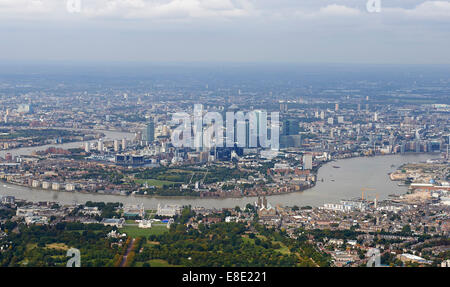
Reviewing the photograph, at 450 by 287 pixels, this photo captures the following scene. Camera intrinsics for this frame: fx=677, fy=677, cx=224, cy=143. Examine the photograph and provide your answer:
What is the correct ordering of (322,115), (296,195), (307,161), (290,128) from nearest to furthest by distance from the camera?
(296,195), (307,161), (290,128), (322,115)

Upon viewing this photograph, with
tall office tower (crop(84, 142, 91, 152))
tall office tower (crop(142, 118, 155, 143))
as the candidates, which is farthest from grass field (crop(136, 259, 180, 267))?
tall office tower (crop(142, 118, 155, 143))

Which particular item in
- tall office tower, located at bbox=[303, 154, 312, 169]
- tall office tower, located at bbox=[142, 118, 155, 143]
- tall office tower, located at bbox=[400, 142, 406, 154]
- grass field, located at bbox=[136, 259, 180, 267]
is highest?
grass field, located at bbox=[136, 259, 180, 267]

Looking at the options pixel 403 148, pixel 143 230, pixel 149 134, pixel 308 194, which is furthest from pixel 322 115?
pixel 143 230

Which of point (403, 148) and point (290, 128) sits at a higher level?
point (290, 128)

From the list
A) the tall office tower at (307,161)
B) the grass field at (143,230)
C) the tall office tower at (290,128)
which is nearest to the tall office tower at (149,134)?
the tall office tower at (290,128)

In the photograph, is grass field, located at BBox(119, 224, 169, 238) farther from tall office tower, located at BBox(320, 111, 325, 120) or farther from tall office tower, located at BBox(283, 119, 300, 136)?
tall office tower, located at BBox(320, 111, 325, 120)

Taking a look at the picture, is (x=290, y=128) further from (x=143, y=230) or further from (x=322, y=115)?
(x=143, y=230)
